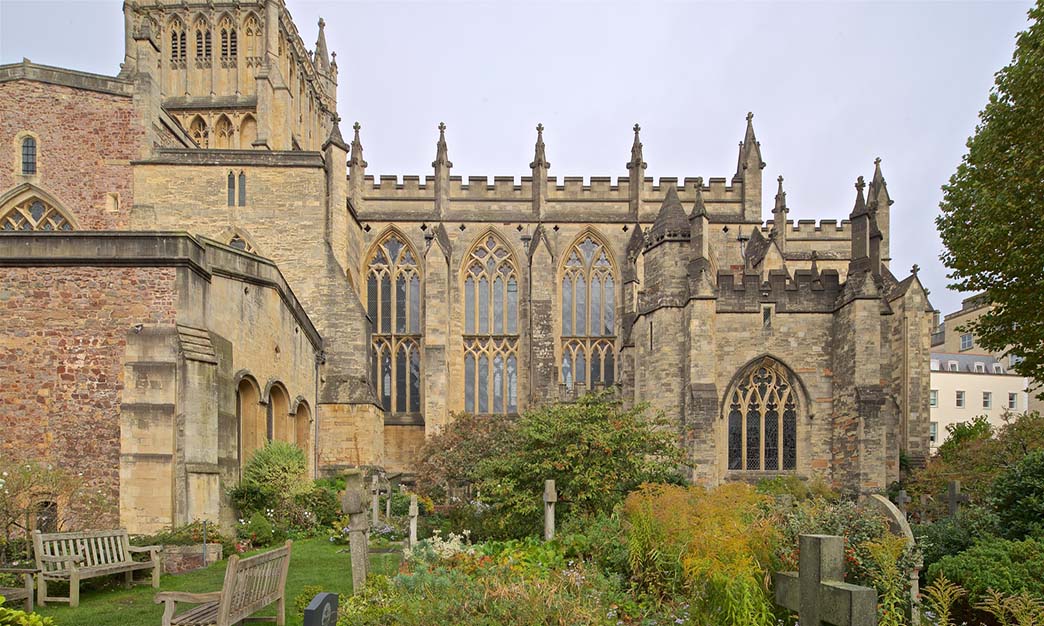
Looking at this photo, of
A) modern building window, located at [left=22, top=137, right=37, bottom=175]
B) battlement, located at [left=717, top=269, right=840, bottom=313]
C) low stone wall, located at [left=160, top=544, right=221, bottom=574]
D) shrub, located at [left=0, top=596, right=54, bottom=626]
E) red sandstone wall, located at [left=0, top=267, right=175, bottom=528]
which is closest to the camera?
shrub, located at [left=0, top=596, right=54, bottom=626]

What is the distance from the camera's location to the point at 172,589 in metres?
10.5

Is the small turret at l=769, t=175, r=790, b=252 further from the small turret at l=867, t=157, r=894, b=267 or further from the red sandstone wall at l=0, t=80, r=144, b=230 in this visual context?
the red sandstone wall at l=0, t=80, r=144, b=230

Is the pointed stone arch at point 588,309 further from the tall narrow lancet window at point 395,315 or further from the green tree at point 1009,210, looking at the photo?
the green tree at point 1009,210

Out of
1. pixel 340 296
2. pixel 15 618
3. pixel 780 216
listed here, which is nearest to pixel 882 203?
pixel 780 216

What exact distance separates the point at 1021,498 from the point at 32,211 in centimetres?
2674

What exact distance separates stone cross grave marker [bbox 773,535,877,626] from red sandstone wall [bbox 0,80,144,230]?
2412 centimetres

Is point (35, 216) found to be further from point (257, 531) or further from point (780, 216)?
point (780, 216)

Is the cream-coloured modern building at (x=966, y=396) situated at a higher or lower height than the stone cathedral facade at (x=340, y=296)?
lower

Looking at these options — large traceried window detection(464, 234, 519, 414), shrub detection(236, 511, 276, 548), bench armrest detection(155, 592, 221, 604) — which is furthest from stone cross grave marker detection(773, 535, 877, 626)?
large traceried window detection(464, 234, 519, 414)

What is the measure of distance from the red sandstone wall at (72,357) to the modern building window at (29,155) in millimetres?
11822

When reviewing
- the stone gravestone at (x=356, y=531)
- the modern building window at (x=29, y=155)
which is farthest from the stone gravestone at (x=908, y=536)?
the modern building window at (x=29, y=155)

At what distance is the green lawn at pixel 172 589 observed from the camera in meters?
8.79

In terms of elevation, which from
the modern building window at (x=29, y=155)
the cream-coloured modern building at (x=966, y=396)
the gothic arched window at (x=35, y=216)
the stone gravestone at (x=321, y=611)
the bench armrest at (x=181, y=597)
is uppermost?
the modern building window at (x=29, y=155)

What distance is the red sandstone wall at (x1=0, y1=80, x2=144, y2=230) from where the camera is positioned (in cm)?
2314
